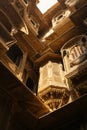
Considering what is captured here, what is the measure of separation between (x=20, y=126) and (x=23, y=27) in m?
5.46

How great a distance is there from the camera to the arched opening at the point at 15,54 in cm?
1068

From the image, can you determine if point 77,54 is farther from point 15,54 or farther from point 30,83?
point 15,54

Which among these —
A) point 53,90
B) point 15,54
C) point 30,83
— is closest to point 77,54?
point 53,90

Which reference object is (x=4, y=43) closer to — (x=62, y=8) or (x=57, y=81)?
(x=57, y=81)

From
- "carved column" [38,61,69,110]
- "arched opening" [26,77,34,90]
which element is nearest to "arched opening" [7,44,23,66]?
"arched opening" [26,77,34,90]

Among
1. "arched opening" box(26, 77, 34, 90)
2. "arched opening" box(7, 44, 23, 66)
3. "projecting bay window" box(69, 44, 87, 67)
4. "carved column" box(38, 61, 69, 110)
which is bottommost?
"arched opening" box(26, 77, 34, 90)

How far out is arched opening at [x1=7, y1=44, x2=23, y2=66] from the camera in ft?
35.0

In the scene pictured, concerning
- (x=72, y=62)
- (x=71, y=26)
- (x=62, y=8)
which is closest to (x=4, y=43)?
(x=72, y=62)

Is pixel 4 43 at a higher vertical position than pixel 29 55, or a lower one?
higher

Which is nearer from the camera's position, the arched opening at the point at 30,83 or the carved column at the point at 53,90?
the carved column at the point at 53,90

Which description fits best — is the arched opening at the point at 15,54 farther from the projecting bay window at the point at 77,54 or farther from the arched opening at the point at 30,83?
the projecting bay window at the point at 77,54

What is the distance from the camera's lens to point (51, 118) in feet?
20.1

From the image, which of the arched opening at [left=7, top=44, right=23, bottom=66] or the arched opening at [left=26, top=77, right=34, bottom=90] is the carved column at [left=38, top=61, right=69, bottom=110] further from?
the arched opening at [left=7, top=44, right=23, bottom=66]

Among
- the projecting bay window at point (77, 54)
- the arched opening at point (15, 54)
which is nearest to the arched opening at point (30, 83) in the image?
the arched opening at point (15, 54)
